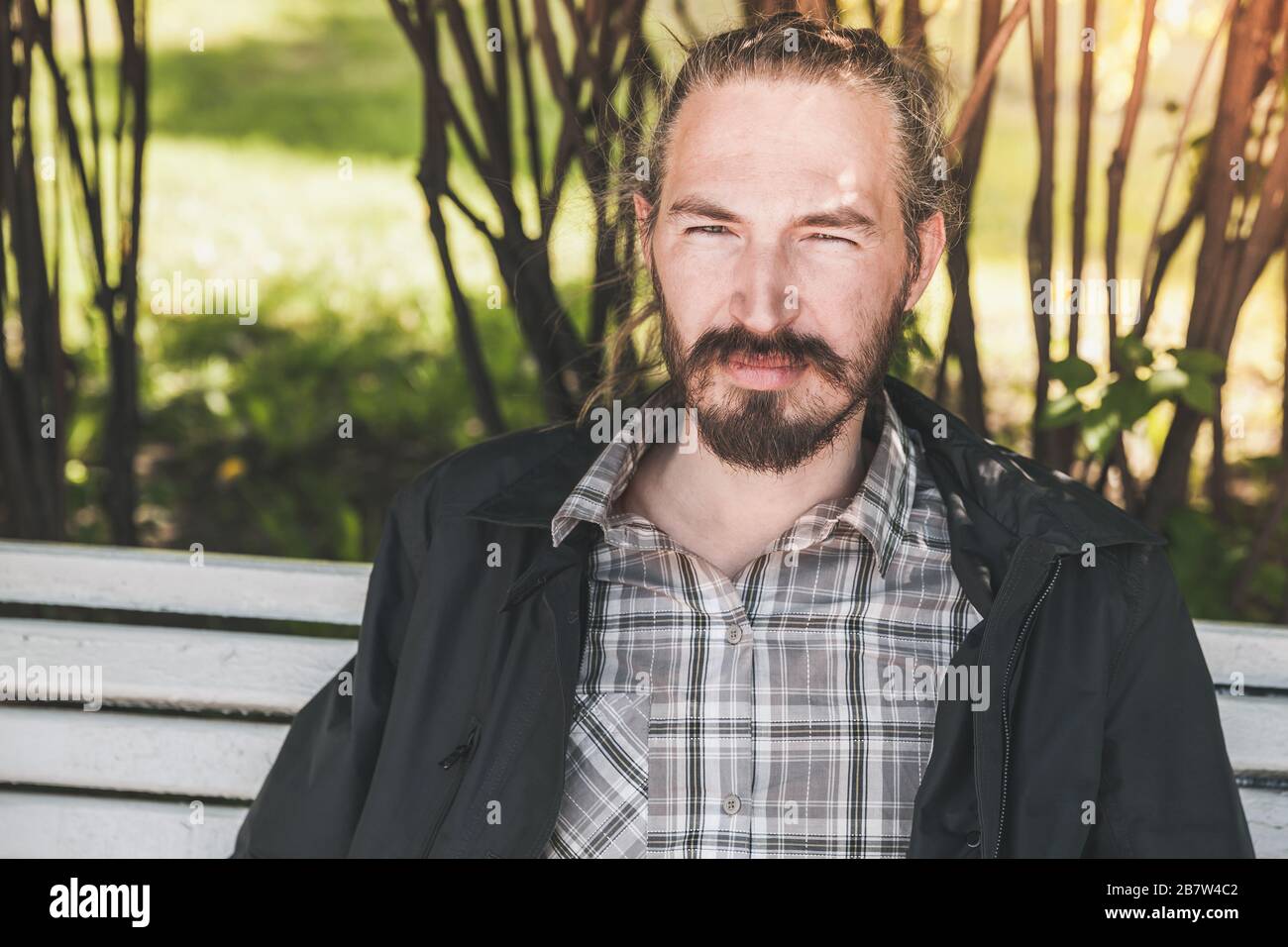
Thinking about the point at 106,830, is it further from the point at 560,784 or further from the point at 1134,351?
the point at 1134,351

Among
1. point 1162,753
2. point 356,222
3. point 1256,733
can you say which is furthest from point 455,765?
point 356,222

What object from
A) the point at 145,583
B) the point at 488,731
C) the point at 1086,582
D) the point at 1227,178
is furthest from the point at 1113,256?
the point at 145,583

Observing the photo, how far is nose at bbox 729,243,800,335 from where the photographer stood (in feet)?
6.08

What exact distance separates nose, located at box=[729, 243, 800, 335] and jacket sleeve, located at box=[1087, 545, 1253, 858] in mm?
604

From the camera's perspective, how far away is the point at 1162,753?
69.9 inches

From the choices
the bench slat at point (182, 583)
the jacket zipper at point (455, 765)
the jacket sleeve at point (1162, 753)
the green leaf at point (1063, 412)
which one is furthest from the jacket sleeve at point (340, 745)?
the green leaf at point (1063, 412)

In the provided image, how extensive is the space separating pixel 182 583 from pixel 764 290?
1152 mm

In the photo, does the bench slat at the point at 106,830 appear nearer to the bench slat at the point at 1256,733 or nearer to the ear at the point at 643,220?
the ear at the point at 643,220

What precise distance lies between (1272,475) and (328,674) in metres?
2.70

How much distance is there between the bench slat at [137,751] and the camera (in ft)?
7.22

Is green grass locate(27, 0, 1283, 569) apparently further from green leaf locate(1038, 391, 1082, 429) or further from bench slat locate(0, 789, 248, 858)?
bench slat locate(0, 789, 248, 858)

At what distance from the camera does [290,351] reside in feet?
16.1

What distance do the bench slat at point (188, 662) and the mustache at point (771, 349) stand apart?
2.70 feet
